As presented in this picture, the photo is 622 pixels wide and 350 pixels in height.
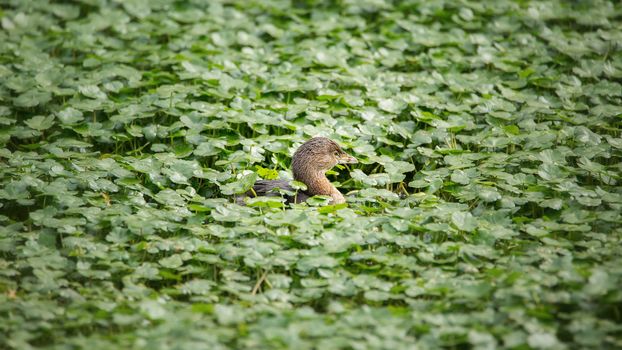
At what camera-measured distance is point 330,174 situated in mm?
7113

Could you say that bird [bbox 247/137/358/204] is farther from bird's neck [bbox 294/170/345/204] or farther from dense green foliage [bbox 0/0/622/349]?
dense green foliage [bbox 0/0/622/349]

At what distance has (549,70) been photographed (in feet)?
27.6

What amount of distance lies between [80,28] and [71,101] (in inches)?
74.9

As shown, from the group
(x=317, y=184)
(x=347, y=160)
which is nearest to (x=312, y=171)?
(x=317, y=184)

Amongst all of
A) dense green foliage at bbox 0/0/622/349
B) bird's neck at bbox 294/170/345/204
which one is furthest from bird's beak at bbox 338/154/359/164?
bird's neck at bbox 294/170/345/204

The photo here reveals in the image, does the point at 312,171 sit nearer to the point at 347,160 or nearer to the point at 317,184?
the point at 317,184

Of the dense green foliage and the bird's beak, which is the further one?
the bird's beak

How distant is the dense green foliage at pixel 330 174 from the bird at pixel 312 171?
153 millimetres

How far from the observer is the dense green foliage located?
478cm

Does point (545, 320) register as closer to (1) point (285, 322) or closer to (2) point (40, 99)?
(1) point (285, 322)

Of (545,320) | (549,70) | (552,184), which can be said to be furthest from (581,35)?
(545,320)

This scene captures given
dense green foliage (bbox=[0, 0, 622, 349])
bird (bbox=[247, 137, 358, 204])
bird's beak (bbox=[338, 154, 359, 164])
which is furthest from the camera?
bird's beak (bbox=[338, 154, 359, 164])

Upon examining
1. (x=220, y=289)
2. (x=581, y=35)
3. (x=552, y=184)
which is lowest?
(x=220, y=289)

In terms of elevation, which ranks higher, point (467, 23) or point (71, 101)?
point (467, 23)
